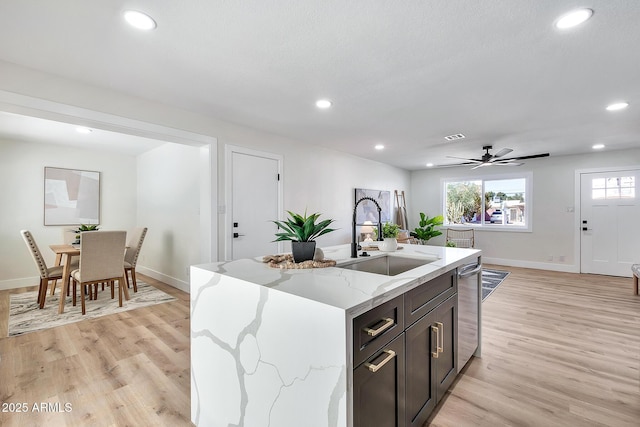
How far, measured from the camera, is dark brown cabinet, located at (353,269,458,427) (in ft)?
3.57

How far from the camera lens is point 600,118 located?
348 centimetres

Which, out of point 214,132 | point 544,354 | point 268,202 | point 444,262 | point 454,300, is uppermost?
point 214,132

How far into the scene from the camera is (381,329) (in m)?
1.15

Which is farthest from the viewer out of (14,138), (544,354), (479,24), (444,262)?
(14,138)

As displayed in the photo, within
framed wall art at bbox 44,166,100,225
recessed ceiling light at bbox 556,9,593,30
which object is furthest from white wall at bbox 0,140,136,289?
recessed ceiling light at bbox 556,9,593,30

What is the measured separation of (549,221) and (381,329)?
22.1 ft

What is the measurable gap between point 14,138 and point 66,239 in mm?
1811

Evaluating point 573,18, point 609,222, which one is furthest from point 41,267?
point 609,222

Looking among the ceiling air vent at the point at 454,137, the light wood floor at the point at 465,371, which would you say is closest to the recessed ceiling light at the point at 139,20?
the light wood floor at the point at 465,371

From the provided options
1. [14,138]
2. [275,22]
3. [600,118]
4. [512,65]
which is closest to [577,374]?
[512,65]

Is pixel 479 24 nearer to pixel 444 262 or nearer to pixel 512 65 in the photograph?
pixel 512 65

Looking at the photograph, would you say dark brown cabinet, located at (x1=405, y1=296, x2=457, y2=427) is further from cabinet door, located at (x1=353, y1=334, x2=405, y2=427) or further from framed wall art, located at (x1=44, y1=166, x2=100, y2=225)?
framed wall art, located at (x1=44, y1=166, x2=100, y2=225)

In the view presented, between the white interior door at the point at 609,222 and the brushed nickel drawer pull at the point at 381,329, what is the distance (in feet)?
21.9

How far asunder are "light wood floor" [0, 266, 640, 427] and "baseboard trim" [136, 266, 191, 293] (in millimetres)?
828
